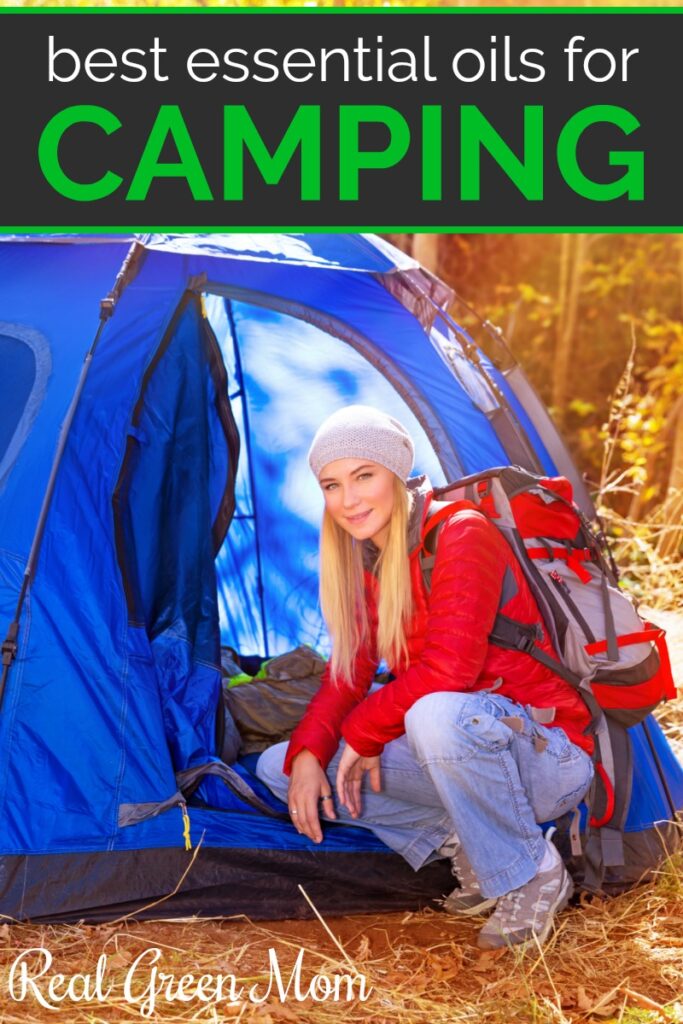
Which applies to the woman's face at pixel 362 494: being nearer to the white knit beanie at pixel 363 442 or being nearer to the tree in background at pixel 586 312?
the white knit beanie at pixel 363 442

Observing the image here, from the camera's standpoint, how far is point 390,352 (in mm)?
3570

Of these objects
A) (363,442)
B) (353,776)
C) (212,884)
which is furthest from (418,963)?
(363,442)

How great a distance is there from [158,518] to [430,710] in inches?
51.6

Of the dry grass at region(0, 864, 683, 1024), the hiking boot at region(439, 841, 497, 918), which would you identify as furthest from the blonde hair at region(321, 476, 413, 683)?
the dry grass at region(0, 864, 683, 1024)

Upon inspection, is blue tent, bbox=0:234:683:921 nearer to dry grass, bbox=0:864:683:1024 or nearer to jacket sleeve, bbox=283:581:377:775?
dry grass, bbox=0:864:683:1024

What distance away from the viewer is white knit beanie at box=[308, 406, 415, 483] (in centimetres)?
272

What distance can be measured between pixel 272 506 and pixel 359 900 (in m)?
1.91

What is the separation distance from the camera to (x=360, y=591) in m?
2.86

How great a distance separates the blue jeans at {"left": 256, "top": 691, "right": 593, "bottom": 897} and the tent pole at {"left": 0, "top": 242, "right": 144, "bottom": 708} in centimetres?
98

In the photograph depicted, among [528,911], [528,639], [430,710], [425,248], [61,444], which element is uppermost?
[425,248]

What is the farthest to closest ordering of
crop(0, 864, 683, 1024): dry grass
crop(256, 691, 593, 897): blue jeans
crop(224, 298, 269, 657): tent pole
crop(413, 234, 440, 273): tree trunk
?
crop(413, 234, 440, 273): tree trunk < crop(224, 298, 269, 657): tent pole < crop(256, 691, 593, 897): blue jeans < crop(0, 864, 683, 1024): dry grass

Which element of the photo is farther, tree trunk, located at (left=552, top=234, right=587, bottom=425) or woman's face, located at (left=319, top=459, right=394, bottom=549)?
tree trunk, located at (left=552, top=234, right=587, bottom=425)

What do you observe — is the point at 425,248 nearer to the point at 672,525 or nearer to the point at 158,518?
the point at 672,525

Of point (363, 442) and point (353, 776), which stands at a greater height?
point (363, 442)
